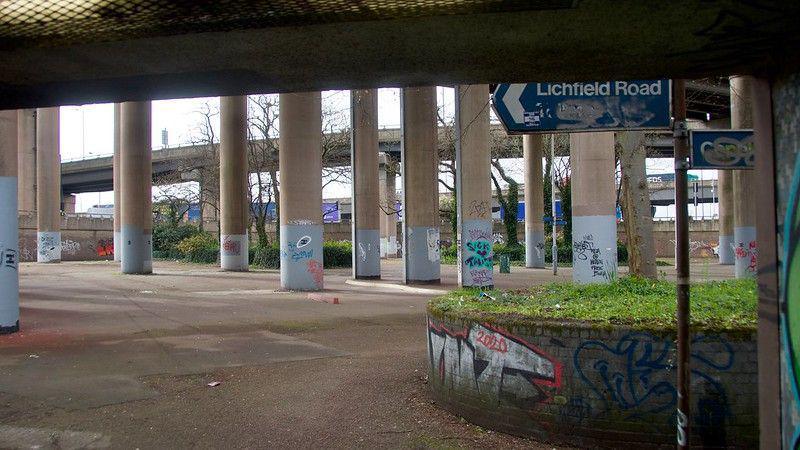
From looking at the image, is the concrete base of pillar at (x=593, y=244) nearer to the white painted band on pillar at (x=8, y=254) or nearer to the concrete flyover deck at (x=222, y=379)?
the concrete flyover deck at (x=222, y=379)

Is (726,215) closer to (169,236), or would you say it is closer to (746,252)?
(746,252)

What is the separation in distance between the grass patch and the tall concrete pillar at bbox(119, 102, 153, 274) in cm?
2843

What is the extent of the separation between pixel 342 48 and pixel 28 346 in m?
10.0

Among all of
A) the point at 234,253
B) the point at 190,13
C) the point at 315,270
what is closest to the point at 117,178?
the point at 234,253

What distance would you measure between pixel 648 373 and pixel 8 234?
475 inches

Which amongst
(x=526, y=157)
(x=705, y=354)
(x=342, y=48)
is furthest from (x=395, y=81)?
(x=526, y=157)

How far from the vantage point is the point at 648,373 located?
17.7 ft

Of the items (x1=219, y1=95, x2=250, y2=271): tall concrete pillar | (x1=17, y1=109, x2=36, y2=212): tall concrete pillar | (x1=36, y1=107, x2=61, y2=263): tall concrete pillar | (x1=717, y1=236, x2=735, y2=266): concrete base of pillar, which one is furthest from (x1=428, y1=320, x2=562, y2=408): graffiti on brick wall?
(x1=17, y1=109, x2=36, y2=212): tall concrete pillar

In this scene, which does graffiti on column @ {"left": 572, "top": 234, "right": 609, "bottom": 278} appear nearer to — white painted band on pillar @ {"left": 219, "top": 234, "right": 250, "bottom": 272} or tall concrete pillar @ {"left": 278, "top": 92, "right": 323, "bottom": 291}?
tall concrete pillar @ {"left": 278, "top": 92, "right": 323, "bottom": 291}

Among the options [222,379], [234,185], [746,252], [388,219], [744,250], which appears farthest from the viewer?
[388,219]

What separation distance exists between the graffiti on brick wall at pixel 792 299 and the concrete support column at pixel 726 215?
38810 mm

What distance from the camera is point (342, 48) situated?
13.6 ft

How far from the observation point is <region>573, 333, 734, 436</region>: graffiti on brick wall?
5.25m

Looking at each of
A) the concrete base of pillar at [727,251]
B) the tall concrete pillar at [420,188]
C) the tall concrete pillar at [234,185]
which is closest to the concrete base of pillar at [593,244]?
the tall concrete pillar at [420,188]
